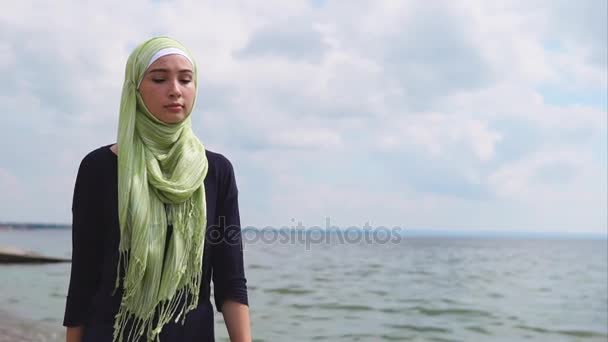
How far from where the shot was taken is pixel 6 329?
28.8ft

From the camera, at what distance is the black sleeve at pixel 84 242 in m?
1.84

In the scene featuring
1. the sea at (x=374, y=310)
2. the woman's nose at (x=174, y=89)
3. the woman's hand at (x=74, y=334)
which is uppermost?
the woman's nose at (x=174, y=89)

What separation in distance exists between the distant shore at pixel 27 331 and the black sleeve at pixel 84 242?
276 inches

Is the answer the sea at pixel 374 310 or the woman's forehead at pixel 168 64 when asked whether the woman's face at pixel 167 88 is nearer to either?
the woman's forehead at pixel 168 64

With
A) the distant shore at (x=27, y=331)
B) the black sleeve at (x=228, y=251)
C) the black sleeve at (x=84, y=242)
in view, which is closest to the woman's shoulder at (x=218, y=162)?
the black sleeve at (x=228, y=251)

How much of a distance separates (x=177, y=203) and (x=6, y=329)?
27.2ft

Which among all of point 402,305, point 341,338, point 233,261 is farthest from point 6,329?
point 402,305

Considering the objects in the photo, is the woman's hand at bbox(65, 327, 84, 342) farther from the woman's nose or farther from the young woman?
the woman's nose

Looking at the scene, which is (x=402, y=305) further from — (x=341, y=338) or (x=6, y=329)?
(x=6, y=329)

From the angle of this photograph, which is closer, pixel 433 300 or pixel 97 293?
pixel 97 293

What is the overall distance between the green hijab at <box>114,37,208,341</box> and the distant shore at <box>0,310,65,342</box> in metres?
7.13

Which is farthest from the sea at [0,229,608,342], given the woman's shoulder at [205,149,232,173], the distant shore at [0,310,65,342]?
the woman's shoulder at [205,149,232,173]

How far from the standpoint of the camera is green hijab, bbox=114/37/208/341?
178 cm

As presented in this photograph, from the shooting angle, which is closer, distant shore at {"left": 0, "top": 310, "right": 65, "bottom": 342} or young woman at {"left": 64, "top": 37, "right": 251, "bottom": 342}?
young woman at {"left": 64, "top": 37, "right": 251, "bottom": 342}
